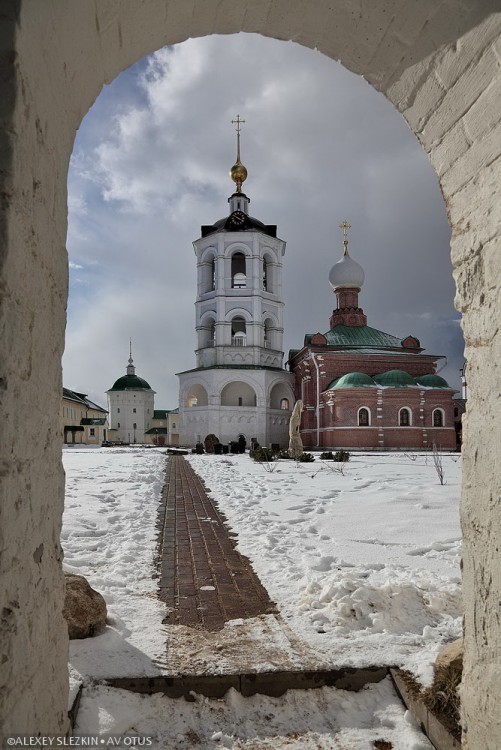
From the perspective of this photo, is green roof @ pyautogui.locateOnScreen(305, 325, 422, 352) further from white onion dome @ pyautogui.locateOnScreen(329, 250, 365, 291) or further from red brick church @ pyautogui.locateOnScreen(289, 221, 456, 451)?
white onion dome @ pyautogui.locateOnScreen(329, 250, 365, 291)

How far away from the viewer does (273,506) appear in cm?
807

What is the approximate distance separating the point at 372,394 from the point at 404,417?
2445 mm

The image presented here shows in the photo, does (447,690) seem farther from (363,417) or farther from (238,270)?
(238,270)

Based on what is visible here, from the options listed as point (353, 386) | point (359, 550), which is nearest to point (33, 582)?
point (359, 550)

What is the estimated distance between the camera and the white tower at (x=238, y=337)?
123ft

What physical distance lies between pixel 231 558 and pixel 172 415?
60.7 m

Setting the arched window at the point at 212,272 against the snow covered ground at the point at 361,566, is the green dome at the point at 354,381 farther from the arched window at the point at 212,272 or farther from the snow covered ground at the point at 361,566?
the snow covered ground at the point at 361,566

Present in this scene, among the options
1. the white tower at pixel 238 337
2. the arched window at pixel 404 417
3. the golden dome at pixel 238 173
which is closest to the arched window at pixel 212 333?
the white tower at pixel 238 337

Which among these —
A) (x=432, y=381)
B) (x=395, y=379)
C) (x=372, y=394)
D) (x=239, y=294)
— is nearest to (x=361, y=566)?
(x=372, y=394)

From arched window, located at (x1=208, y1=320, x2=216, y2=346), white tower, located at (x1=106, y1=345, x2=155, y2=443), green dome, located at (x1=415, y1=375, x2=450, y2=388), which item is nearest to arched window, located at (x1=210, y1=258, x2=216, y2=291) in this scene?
arched window, located at (x1=208, y1=320, x2=216, y2=346)

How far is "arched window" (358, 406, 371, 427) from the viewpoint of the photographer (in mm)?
30502

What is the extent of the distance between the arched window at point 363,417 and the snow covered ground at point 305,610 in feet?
75.7

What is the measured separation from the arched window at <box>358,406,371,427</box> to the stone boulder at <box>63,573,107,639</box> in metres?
28.4

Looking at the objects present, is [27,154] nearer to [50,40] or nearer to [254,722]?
[50,40]
